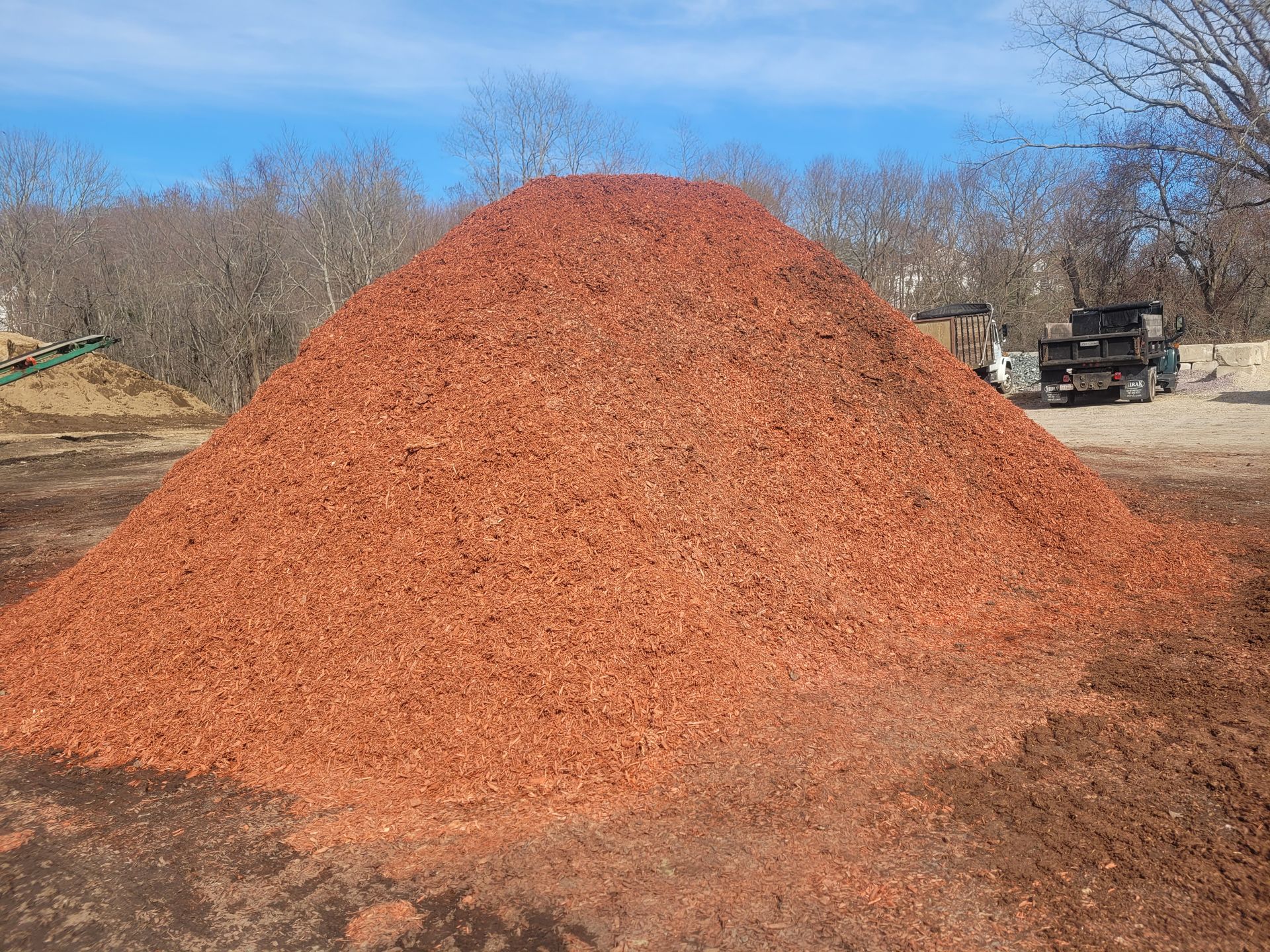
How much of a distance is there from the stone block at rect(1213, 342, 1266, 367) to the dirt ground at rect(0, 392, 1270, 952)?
79.2ft

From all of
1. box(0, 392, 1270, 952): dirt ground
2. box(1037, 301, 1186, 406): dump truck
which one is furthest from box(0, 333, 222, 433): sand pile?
box(1037, 301, 1186, 406): dump truck

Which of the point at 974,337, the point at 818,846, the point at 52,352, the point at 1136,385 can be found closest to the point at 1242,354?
the point at 1136,385

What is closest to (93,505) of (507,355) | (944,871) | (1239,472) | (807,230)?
(507,355)

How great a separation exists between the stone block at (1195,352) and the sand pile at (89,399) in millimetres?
31224

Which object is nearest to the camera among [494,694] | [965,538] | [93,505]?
[494,694]

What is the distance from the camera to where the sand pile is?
24703mm

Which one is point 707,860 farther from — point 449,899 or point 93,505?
point 93,505

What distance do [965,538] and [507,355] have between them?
3.67 m

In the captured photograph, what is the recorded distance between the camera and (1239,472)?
11.2 meters

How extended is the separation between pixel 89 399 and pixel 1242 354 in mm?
34554

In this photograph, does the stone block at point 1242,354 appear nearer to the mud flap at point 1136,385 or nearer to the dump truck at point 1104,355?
the dump truck at point 1104,355

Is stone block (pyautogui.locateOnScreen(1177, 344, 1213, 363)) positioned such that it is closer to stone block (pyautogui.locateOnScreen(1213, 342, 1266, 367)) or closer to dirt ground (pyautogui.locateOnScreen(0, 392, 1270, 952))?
stone block (pyautogui.locateOnScreen(1213, 342, 1266, 367))

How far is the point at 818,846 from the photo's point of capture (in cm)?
329

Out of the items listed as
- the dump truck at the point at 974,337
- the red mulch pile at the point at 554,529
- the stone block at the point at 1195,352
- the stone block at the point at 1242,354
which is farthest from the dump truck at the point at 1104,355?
the red mulch pile at the point at 554,529
